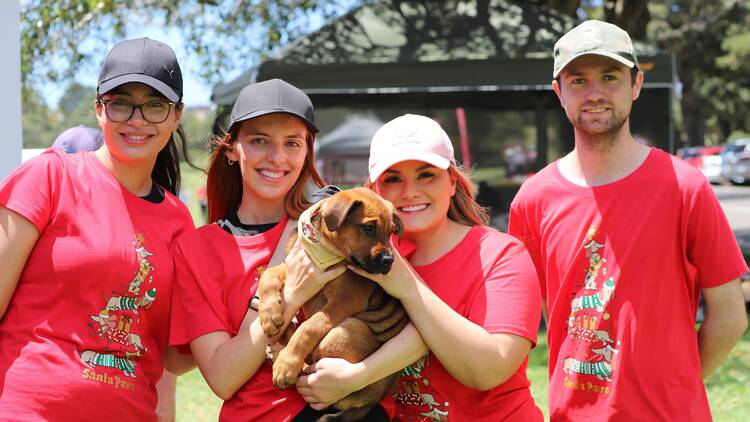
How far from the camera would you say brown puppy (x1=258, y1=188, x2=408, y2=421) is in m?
3.07

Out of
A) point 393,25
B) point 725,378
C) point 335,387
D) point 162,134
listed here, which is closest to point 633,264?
point 335,387

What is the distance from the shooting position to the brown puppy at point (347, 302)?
3.07 meters

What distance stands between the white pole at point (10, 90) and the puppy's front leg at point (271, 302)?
2.35 meters

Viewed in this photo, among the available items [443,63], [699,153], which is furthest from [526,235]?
[699,153]

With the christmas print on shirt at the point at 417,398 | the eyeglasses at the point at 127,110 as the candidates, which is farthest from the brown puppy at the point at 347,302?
the eyeglasses at the point at 127,110

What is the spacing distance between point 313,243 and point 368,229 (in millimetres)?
228

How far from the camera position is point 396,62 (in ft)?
35.2

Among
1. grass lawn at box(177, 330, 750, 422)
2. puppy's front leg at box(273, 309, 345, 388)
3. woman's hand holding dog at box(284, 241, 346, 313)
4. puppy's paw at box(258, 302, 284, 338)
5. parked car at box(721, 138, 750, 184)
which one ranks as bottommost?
grass lawn at box(177, 330, 750, 422)

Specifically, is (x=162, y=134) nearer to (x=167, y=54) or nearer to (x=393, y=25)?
(x=167, y=54)

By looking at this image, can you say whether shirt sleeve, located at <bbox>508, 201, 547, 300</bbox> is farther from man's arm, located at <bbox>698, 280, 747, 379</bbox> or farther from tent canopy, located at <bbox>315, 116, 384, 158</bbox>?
tent canopy, located at <bbox>315, 116, 384, 158</bbox>

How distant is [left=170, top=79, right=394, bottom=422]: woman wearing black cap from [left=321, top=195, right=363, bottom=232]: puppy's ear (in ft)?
0.60

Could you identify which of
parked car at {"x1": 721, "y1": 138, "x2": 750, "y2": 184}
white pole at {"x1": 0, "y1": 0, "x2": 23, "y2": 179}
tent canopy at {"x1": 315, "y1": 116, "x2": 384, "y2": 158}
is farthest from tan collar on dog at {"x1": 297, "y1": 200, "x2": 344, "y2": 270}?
parked car at {"x1": 721, "y1": 138, "x2": 750, "y2": 184}

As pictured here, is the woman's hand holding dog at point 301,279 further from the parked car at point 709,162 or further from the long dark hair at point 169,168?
the parked car at point 709,162

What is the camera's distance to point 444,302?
3113mm
